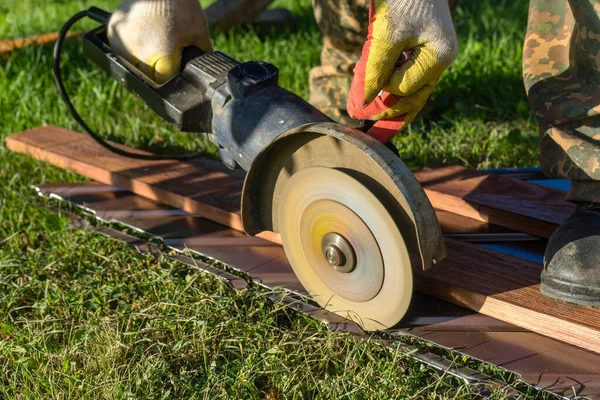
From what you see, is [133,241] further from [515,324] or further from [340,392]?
[515,324]

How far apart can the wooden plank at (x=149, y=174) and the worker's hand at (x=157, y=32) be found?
0.46 metres

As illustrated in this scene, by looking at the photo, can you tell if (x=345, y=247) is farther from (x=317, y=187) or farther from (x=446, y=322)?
(x=446, y=322)

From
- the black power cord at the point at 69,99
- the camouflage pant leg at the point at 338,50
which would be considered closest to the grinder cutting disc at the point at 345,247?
the black power cord at the point at 69,99

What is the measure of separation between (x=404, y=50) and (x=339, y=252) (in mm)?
520

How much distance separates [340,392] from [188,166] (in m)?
1.42

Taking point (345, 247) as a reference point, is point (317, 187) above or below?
above

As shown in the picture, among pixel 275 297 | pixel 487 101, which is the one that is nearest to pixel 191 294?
pixel 275 297

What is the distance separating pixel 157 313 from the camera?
219cm

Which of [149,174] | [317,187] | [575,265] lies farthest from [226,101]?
[575,265]

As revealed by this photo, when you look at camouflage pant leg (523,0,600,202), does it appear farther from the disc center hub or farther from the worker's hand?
the worker's hand

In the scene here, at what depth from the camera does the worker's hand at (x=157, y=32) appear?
2.45 meters

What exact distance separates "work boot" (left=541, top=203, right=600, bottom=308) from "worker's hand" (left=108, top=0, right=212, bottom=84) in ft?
4.02

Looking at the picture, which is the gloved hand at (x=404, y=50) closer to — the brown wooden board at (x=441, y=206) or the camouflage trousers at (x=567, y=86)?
the camouflage trousers at (x=567, y=86)

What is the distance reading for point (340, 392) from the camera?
1867 mm
